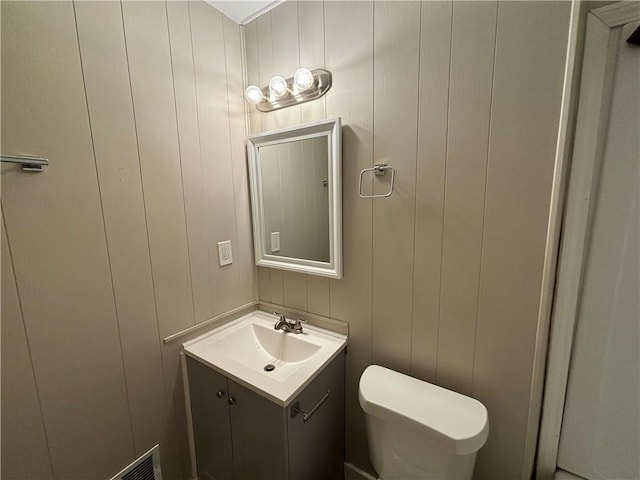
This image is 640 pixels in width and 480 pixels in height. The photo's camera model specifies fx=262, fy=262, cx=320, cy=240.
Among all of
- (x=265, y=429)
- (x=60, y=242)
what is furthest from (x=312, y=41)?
(x=265, y=429)

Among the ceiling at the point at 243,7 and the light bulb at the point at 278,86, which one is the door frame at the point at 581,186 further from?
the ceiling at the point at 243,7

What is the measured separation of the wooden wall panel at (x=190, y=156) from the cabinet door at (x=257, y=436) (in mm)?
463

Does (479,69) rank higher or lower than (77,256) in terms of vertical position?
higher

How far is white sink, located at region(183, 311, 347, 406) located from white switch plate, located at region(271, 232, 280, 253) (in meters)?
0.40

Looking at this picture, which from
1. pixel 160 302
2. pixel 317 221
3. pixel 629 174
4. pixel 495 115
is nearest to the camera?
pixel 629 174

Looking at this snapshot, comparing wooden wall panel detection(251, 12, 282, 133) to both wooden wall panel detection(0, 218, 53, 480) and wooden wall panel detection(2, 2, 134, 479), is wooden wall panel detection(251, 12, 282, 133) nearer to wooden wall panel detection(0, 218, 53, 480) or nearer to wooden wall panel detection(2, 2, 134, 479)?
wooden wall panel detection(2, 2, 134, 479)

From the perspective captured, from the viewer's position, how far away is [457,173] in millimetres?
932

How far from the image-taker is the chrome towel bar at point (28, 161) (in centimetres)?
74

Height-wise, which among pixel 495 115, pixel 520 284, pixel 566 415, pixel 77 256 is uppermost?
pixel 495 115

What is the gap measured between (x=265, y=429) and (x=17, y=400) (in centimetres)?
79

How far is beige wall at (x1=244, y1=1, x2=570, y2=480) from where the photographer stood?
815mm

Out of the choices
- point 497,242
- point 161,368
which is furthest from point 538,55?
point 161,368

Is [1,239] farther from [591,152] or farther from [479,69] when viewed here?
[591,152]

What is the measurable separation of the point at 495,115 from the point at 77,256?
148 centimetres
